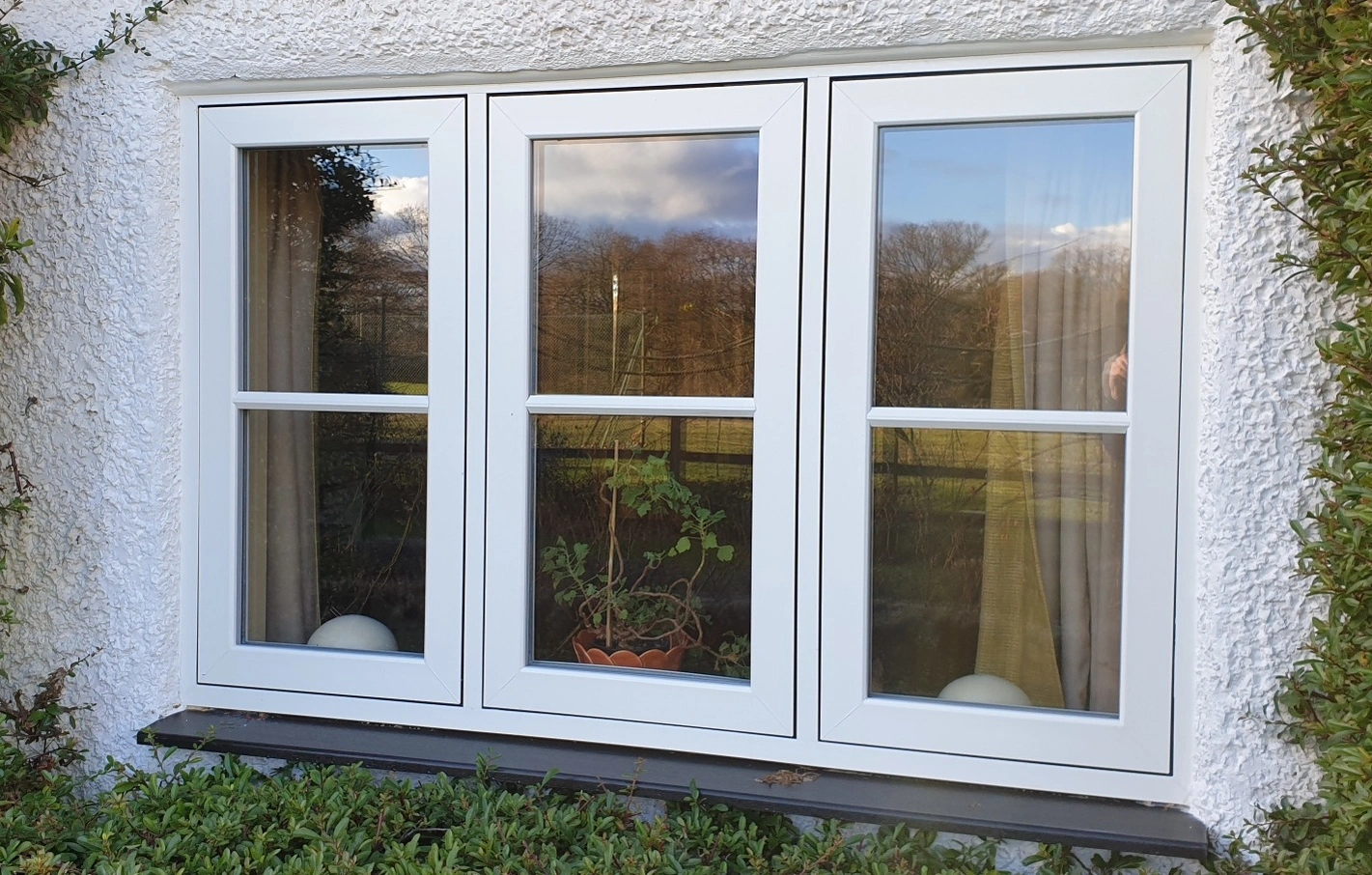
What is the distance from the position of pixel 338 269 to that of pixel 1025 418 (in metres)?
2.42

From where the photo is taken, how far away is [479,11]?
3.03m

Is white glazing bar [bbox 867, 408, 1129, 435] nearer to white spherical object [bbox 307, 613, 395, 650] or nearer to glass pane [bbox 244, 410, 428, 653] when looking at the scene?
glass pane [bbox 244, 410, 428, 653]

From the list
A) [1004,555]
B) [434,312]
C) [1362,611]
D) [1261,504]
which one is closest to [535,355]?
[434,312]

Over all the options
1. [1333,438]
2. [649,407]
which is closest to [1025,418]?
[1333,438]

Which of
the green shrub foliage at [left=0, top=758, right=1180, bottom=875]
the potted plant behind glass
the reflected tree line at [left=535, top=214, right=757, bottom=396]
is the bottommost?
the green shrub foliage at [left=0, top=758, right=1180, bottom=875]

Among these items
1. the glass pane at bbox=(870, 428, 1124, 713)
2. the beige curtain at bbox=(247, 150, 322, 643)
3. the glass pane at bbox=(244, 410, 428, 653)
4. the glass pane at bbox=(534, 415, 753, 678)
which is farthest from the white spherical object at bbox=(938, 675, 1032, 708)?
the beige curtain at bbox=(247, 150, 322, 643)

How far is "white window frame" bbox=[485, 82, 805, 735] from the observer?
3010 mm

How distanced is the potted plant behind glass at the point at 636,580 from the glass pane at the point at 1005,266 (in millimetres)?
785

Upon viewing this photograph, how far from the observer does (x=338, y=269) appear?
11.2 feet

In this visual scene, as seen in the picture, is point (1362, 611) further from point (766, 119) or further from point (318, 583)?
point (318, 583)

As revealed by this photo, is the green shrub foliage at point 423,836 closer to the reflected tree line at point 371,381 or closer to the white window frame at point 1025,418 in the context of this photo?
the white window frame at point 1025,418

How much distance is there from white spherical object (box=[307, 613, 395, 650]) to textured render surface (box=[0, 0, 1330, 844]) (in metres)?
0.53

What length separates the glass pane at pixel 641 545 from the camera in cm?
314

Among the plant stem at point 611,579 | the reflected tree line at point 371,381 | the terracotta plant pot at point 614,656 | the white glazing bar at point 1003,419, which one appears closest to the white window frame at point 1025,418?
the white glazing bar at point 1003,419
